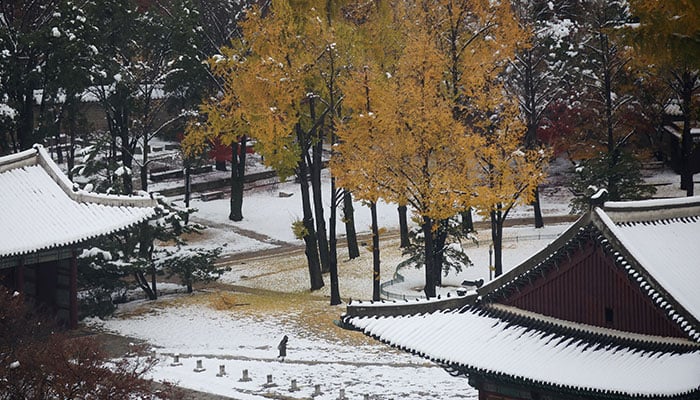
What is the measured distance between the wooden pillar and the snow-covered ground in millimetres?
900

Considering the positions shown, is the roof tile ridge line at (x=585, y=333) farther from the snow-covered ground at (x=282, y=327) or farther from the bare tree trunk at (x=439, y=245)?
the bare tree trunk at (x=439, y=245)

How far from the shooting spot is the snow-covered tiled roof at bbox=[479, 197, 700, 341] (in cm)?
2173

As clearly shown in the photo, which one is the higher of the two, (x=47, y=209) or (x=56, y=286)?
(x=47, y=209)

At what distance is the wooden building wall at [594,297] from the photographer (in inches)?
886

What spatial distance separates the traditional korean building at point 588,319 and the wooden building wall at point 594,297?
0.02 m

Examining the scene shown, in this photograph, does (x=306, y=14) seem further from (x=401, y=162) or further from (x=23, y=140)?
(x=23, y=140)

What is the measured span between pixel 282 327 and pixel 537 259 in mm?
14727

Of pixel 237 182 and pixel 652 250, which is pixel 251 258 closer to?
pixel 237 182

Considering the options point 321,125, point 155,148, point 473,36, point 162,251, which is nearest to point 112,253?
point 162,251

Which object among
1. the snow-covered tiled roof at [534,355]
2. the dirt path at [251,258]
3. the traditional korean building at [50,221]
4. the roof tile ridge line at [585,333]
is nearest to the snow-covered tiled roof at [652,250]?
the roof tile ridge line at [585,333]

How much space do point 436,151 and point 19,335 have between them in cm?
1490

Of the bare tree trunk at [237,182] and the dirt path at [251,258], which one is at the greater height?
the bare tree trunk at [237,182]

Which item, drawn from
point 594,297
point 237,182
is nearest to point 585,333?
point 594,297

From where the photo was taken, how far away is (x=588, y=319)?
77.2 ft
